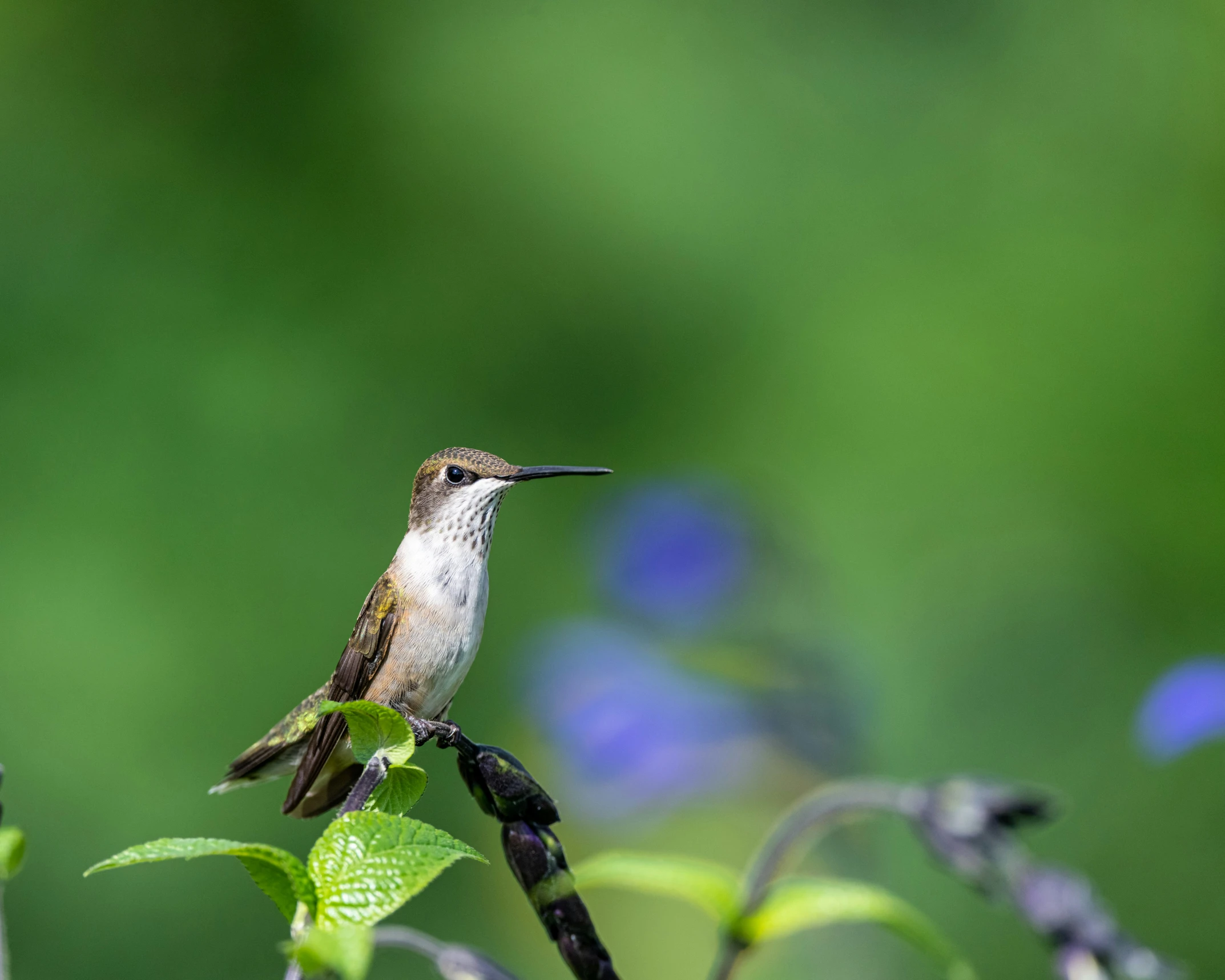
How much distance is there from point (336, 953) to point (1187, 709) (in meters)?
0.51

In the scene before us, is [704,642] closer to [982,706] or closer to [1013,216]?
[982,706]

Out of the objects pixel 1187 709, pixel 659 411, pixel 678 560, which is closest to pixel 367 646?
pixel 1187 709

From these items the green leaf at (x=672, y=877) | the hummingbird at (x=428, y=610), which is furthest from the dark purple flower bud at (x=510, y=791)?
the green leaf at (x=672, y=877)

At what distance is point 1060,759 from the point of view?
7.00 feet

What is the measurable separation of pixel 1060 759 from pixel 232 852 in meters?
2.09

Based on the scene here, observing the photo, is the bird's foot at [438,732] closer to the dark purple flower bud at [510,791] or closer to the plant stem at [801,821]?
the dark purple flower bud at [510,791]

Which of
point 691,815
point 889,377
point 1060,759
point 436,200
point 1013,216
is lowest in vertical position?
point 691,815

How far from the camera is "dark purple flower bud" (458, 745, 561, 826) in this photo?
1.02 ft

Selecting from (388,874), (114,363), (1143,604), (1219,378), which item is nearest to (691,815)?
(1143,604)

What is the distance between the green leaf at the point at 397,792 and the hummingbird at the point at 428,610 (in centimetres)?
11

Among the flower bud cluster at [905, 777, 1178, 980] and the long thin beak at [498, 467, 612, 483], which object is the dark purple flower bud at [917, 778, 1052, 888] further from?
the long thin beak at [498, 467, 612, 483]

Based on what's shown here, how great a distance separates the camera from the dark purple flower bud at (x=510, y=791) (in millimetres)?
311

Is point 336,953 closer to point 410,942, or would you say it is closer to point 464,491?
point 410,942

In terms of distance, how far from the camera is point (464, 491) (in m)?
0.44
